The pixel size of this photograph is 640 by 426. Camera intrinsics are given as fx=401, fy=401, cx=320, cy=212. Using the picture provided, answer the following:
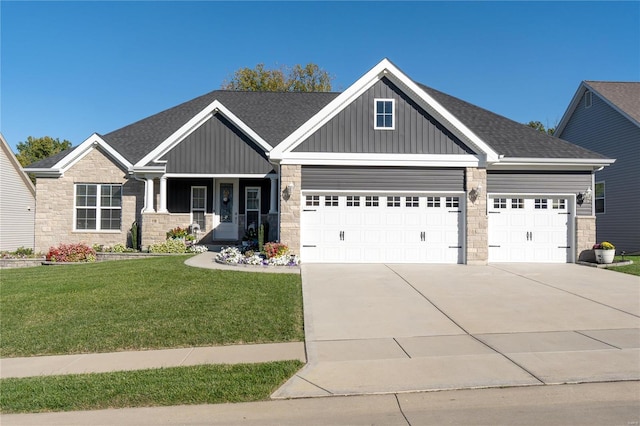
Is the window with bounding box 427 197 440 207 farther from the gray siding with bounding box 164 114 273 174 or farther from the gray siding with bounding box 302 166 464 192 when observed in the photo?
the gray siding with bounding box 164 114 273 174

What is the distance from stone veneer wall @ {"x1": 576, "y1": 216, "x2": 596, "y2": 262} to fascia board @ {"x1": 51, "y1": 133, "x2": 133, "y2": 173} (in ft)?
58.0

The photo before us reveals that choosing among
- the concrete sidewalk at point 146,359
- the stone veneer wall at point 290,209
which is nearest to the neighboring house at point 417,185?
the stone veneer wall at point 290,209

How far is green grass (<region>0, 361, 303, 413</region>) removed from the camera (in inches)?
169

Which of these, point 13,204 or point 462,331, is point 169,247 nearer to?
point 462,331

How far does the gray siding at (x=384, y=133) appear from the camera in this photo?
13.4 metres

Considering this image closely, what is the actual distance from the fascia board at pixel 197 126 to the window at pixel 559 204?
11049 millimetres

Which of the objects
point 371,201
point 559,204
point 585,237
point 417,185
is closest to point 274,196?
point 371,201

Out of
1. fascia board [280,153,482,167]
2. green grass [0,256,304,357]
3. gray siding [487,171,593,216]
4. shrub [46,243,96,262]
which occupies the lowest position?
green grass [0,256,304,357]

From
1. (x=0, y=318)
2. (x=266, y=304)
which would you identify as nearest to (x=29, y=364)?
(x=0, y=318)

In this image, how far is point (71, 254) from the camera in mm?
15523

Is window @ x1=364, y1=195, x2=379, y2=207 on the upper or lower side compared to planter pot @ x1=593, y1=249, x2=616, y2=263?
upper

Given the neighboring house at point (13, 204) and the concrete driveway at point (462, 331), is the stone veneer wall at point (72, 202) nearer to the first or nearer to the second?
the neighboring house at point (13, 204)

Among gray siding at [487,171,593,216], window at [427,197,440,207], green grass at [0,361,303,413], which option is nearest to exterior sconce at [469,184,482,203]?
gray siding at [487,171,593,216]

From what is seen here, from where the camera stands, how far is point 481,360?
17.2ft
